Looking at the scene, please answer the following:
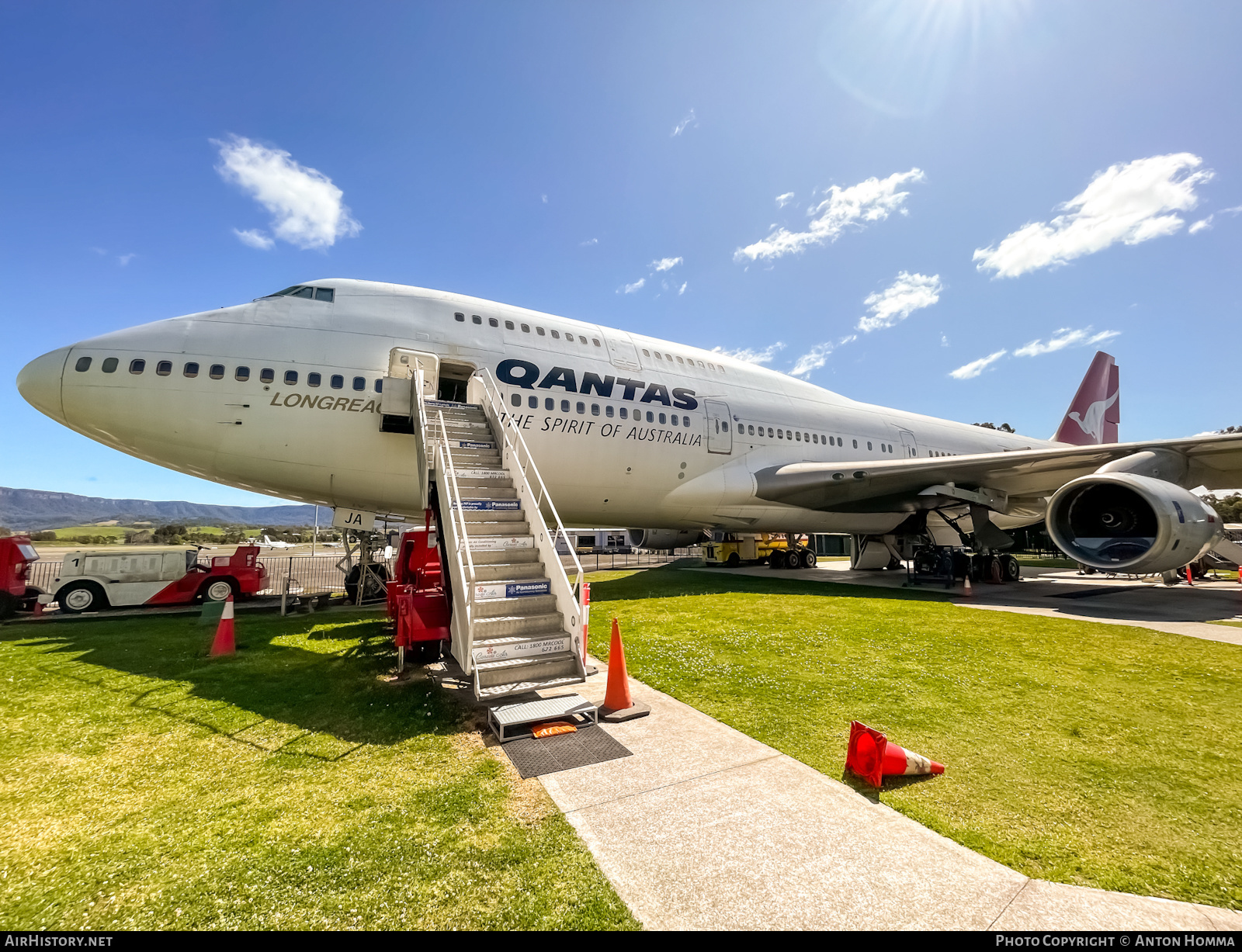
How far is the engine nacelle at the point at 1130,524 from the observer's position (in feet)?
28.4

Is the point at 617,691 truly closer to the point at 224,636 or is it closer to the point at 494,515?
the point at 494,515

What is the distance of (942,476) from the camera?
43.5 ft

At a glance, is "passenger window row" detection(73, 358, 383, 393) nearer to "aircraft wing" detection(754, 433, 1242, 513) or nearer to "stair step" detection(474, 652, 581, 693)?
"stair step" detection(474, 652, 581, 693)

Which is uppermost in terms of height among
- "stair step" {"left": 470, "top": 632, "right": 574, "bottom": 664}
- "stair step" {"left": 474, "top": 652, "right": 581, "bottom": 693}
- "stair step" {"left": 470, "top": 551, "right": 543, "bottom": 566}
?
"stair step" {"left": 470, "top": 551, "right": 543, "bottom": 566}

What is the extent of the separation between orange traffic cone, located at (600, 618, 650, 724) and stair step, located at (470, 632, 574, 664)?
0.43 metres

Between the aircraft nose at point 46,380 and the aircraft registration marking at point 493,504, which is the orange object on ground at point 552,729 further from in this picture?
the aircraft nose at point 46,380

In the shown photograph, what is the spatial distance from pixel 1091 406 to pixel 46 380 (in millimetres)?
33644

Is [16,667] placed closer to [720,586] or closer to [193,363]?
[193,363]

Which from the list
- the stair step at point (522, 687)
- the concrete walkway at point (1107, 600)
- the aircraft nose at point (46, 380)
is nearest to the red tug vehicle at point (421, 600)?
the stair step at point (522, 687)

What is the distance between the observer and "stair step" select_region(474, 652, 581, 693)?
14.9 ft

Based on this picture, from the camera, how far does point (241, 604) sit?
1203cm

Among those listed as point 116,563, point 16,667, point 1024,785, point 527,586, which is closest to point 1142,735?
point 1024,785

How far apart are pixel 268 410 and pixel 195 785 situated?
20.9 feet

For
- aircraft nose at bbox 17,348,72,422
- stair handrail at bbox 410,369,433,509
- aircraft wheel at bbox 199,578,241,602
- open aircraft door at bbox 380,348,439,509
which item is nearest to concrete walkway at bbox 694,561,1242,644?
stair handrail at bbox 410,369,433,509
